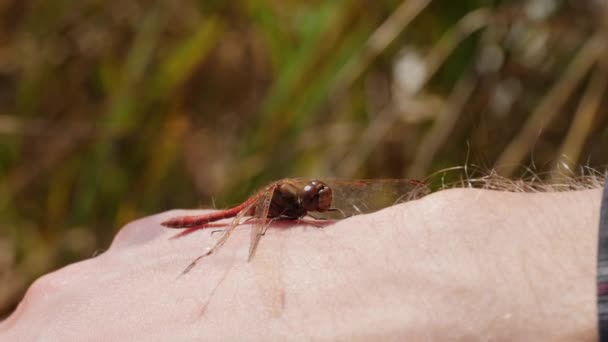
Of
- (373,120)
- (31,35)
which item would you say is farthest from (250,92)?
(31,35)

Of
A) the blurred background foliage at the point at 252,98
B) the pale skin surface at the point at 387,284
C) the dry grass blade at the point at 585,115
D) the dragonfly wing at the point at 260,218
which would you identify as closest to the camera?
the pale skin surface at the point at 387,284

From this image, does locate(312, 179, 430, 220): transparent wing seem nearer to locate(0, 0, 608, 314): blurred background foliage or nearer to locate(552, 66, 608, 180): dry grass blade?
locate(0, 0, 608, 314): blurred background foliage

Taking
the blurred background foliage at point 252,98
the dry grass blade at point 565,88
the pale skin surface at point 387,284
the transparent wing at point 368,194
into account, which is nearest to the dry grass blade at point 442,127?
the blurred background foliage at point 252,98

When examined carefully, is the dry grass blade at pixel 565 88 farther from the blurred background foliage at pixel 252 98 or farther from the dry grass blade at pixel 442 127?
the dry grass blade at pixel 442 127

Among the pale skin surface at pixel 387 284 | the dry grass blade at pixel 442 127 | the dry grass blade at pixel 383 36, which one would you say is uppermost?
the dry grass blade at pixel 383 36

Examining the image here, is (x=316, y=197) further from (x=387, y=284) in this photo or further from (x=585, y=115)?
(x=585, y=115)

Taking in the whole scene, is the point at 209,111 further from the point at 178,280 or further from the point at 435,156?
the point at 178,280
